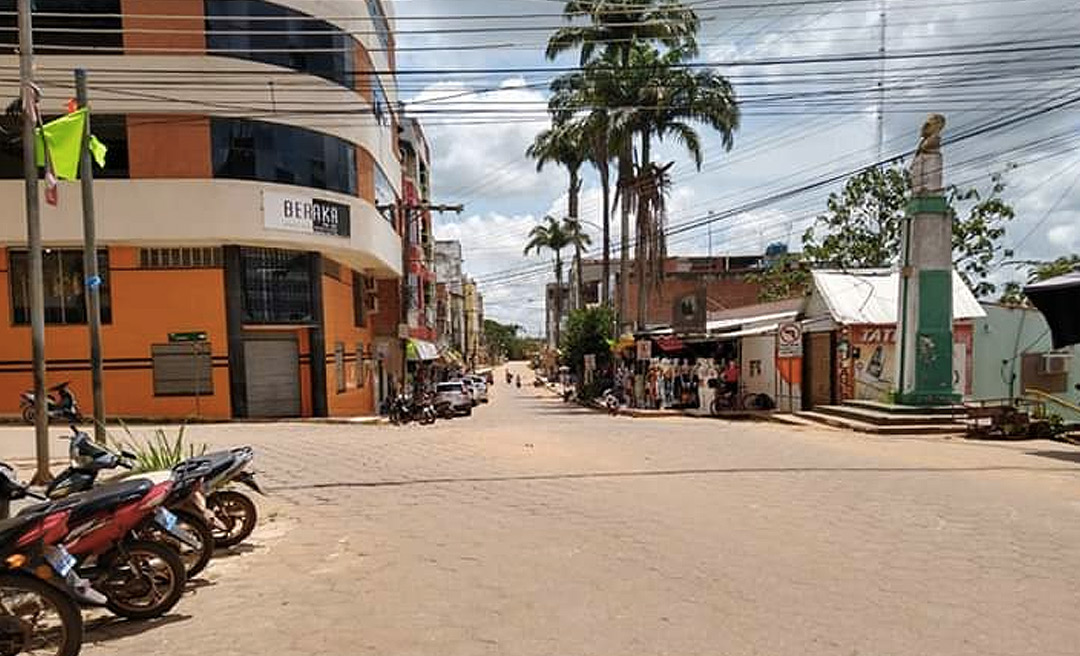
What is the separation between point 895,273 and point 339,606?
2280 cm

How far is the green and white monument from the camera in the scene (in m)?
18.5

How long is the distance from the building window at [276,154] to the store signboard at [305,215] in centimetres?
49

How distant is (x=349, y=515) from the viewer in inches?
343

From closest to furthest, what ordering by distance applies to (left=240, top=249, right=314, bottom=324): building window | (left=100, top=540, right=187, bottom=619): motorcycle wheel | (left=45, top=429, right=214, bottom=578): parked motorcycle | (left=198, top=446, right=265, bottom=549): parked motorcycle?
1. (left=100, top=540, right=187, bottom=619): motorcycle wheel
2. (left=45, top=429, right=214, bottom=578): parked motorcycle
3. (left=198, top=446, right=265, bottom=549): parked motorcycle
4. (left=240, top=249, right=314, bottom=324): building window

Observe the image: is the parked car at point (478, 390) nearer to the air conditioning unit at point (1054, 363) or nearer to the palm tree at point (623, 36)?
the palm tree at point (623, 36)

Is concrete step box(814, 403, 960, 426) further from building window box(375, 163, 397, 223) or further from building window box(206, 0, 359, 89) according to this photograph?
building window box(375, 163, 397, 223)

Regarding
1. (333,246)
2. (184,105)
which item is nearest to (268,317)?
(333,246)

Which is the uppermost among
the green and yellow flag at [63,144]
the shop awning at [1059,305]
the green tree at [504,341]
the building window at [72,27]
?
the building window at [72,27]

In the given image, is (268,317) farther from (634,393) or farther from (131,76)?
(634,393)

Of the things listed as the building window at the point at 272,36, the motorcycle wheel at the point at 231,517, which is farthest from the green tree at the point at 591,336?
the motorcycle wheel at the point at 231,517

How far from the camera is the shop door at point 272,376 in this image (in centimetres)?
2403

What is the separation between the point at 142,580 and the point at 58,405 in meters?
9.84

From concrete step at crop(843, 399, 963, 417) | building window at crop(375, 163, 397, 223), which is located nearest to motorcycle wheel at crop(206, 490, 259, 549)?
concrete step at crop(843, 399, 963, 417)

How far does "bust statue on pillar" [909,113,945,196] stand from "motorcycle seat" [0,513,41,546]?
18602mm
